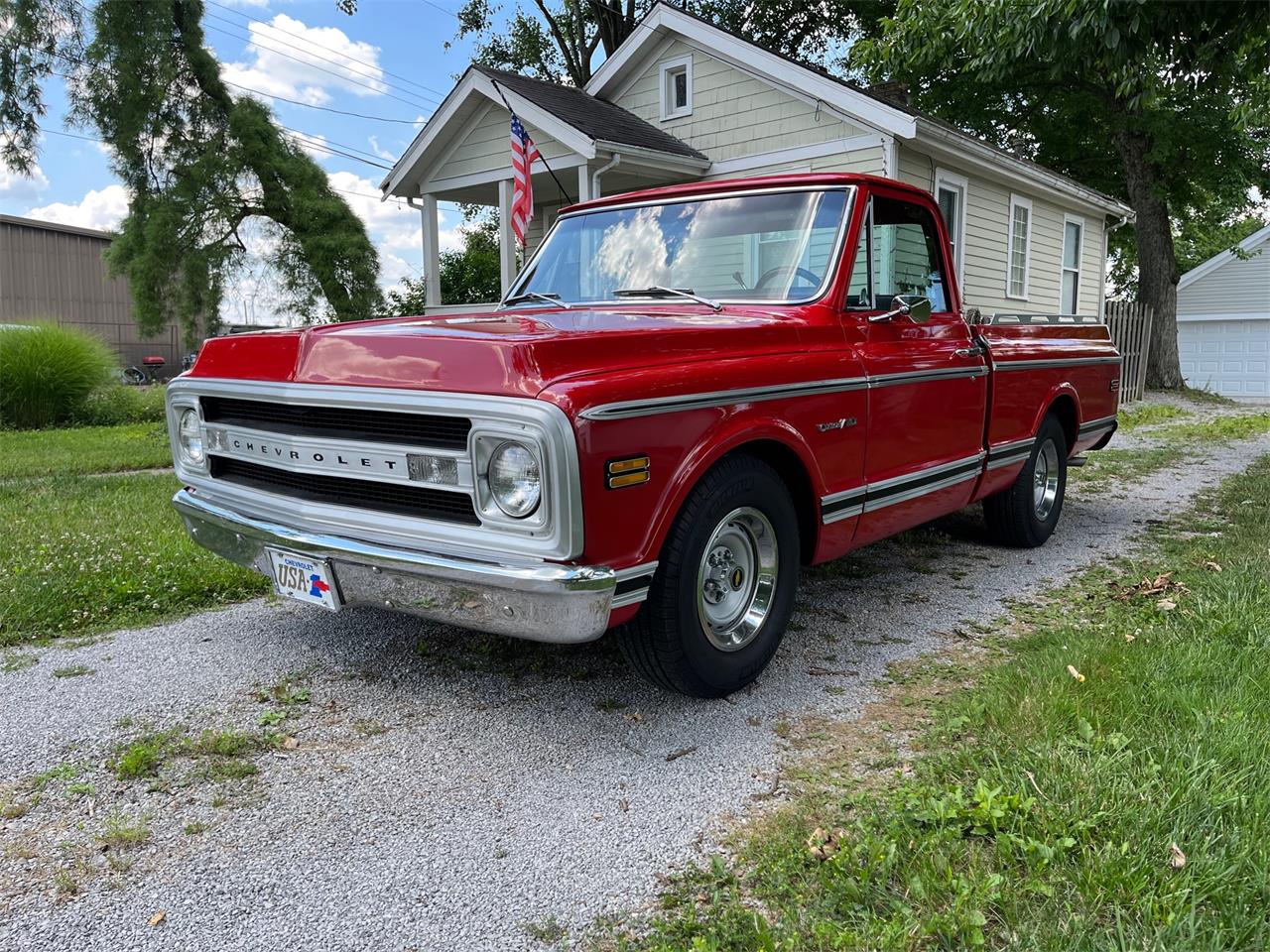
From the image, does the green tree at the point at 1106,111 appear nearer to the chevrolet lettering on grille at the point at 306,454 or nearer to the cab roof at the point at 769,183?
the cab roof at the point at 769,183

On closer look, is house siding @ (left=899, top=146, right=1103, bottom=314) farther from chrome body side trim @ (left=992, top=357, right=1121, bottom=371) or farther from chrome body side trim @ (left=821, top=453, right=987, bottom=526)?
chrome body side trim @ (left=821, top=453, right=987, bottom=526)

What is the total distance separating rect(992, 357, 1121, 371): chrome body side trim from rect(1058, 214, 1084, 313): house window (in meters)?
12.4

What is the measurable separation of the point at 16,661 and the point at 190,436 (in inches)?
45.8

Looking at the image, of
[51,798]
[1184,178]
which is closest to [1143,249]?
[1184,178]

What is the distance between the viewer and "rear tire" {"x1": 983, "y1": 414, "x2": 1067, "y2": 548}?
5730mm

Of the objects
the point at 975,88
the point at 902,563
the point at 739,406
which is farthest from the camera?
the point at 975,88

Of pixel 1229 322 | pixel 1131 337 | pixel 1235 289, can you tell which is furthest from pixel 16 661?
pixel 1235 289

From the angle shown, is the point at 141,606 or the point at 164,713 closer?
the point at 164,713

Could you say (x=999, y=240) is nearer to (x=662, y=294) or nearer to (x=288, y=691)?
(x=662, y=294)

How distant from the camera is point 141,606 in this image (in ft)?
15.2

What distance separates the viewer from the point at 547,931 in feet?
7.25

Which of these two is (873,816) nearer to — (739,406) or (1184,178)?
(739,406)

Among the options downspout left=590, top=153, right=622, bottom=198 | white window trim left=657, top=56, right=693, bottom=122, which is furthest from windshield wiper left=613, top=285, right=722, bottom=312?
white window trim left=657, top=56, right=693, bottom=122

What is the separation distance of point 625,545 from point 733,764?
2.65ft
